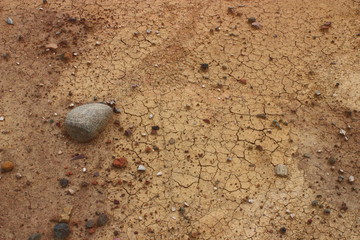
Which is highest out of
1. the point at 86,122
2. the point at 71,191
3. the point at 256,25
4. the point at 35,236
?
the point at 256,25

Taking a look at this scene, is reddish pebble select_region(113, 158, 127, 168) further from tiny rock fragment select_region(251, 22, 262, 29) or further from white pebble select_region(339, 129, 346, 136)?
tiny rock fragment select_region(251, 22, 262, 29)

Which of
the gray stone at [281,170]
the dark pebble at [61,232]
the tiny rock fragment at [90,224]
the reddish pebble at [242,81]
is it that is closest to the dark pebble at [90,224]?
the tiny rock fragment at [90,224]

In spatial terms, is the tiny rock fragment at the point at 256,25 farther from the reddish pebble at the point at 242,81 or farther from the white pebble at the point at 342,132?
the white pebble at the point at 342,132

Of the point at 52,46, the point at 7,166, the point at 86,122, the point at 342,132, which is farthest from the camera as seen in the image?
the point at 52,46

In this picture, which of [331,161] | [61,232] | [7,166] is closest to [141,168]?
[61,232]

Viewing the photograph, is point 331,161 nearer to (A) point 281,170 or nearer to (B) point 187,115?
→ (A) point 281,170

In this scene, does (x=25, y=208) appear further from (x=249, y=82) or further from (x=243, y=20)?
(x=243, y=20)
